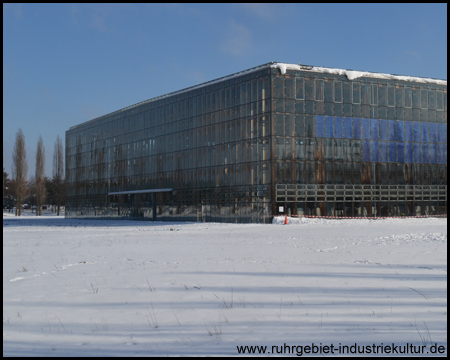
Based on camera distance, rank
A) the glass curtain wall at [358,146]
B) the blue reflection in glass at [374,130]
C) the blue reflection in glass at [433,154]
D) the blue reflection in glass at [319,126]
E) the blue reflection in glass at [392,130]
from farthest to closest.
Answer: the blue reflection in glass at [433,154], the blue reflection in glass at [392,130], the blue reflection in glass at [374,130], the blue reflection in glass at [319,126], the glass curtain wall at [358,146]

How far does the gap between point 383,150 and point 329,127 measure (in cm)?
715

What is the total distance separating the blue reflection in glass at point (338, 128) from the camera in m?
57.2

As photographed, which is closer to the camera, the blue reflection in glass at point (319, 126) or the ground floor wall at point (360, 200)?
the ground floor wall at point (360, 200)

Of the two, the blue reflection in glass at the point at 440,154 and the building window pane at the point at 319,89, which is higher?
the building window pane at the point at 319,89

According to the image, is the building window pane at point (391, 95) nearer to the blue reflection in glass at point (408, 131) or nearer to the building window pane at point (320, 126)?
the blue reflection in glass at point (408, 131)

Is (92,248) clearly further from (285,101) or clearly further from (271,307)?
(285,101)

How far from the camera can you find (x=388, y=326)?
8750mm

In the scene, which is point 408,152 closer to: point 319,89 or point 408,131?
point 408,131

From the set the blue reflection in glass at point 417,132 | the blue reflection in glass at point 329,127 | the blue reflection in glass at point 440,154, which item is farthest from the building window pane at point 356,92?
the blue reflection in glass at point 440,154

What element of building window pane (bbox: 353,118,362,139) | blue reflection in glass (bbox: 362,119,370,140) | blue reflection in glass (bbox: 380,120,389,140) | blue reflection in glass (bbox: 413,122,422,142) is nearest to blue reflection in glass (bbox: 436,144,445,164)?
blue reflection in glass (bbox: 413,122,422,142)

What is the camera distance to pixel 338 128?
57.2 m

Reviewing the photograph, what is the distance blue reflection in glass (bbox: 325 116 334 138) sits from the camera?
56.8m

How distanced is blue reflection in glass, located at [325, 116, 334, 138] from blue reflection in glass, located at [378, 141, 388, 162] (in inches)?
245

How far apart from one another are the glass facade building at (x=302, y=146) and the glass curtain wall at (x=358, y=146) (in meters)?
0.11
